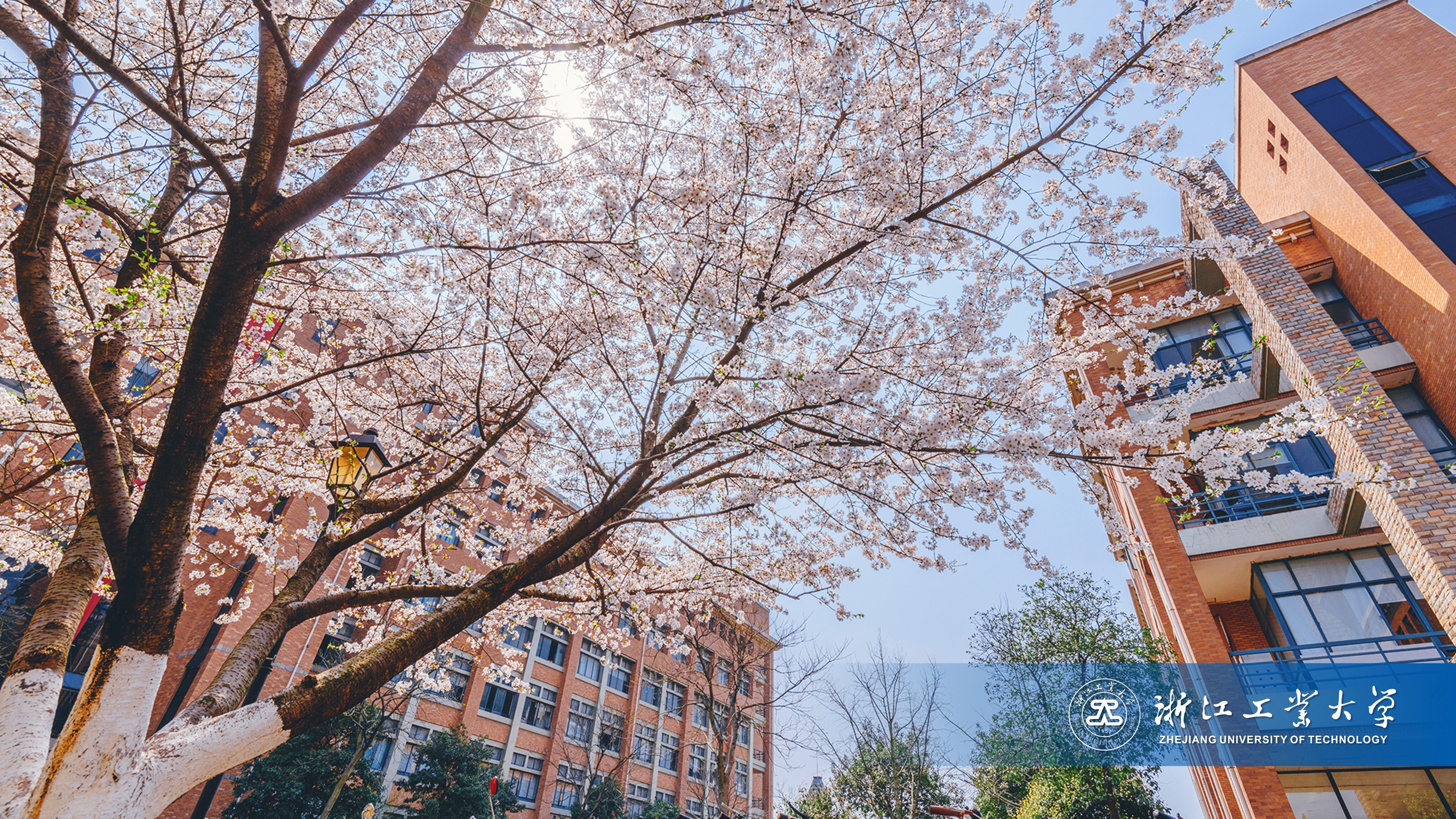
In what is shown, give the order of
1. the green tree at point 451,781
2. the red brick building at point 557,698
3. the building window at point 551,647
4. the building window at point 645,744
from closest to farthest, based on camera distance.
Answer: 1. the red brick building at point 557,698
2. the green tree at point 451,781
3. the building window at point 551,647
4. the building window at point 645,744

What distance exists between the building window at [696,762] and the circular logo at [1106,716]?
2314 cm

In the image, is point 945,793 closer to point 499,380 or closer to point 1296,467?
point 1296,467

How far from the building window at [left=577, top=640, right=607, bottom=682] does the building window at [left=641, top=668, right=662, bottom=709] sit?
3.16 metres

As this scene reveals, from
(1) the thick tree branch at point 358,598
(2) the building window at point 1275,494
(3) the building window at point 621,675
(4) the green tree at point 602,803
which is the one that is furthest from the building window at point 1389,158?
(3) the building window at point 621,675

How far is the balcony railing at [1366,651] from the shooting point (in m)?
9.06

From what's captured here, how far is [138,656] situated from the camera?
9.51 ft

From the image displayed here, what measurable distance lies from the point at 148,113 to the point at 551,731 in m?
26.3

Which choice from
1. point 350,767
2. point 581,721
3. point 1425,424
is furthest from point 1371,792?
point 581,721

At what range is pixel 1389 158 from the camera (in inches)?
466

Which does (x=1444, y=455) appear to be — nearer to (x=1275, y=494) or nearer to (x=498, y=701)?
(x=1275, y=494)

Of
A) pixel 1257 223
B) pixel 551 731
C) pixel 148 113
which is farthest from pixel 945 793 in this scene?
pixel 148 113

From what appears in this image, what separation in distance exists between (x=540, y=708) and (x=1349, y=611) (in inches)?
1050

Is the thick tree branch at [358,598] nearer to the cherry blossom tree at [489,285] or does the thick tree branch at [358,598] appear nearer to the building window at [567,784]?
the cherry blossom tree at [489,285]

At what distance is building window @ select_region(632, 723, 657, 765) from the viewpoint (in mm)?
28859
